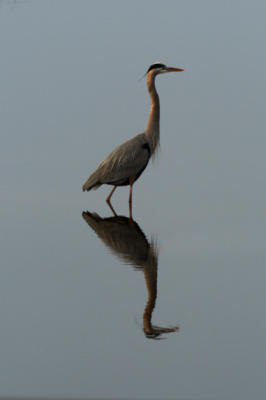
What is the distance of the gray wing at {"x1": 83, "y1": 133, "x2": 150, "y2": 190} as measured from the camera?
1248 cm

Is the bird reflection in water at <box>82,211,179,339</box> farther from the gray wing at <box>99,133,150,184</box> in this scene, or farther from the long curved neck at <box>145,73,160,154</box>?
the long curved neck at <box>145,73,160,154</box>

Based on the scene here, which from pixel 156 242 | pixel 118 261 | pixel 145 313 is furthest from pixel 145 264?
pixel 145 313

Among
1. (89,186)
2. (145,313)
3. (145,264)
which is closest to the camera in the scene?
(145,313)

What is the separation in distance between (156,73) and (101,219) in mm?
3120

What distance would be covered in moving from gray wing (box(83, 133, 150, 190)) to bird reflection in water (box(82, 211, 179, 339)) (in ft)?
2.68

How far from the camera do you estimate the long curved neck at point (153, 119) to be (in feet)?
42.3

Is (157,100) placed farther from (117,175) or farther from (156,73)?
(117,175)

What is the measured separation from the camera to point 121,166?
12.5 metres

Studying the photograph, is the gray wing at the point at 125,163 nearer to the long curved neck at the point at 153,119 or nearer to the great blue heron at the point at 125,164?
the great blue heron at the point at 125,164

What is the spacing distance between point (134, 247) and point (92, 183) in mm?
2919

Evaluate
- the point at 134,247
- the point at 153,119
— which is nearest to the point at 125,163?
the point at 153,119

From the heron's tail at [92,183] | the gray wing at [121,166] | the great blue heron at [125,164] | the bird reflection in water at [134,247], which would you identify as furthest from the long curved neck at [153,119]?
the bird reflection in water at [134,247]

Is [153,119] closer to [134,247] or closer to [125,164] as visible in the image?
[125,164]

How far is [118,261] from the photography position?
916 cm
